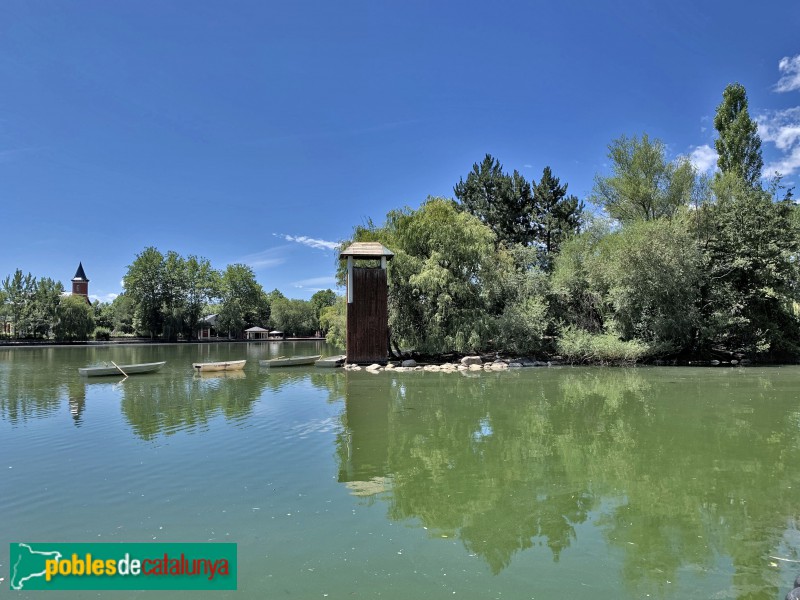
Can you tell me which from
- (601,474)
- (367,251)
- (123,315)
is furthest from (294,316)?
(601,474)

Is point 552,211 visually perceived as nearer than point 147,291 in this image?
Yes

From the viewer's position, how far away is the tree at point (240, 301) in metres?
76.7

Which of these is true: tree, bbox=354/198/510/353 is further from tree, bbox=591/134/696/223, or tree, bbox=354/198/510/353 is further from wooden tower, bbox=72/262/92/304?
wooden tower, bbox=72/262/92/304

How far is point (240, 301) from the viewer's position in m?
79.6

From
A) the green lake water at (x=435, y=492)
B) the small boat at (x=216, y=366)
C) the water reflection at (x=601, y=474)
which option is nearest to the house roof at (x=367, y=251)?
the small boat at (x=216, y=366)

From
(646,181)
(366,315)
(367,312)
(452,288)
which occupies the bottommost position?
(366,315)

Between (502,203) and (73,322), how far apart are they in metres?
52.1

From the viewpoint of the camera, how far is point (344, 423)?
459 inches

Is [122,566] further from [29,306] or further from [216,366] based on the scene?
[29,306]

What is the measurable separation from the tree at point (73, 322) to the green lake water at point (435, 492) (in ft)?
173

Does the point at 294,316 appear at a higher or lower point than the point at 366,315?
higher

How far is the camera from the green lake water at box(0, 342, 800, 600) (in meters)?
4.56

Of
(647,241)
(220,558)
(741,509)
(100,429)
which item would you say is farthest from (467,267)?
(220,558)

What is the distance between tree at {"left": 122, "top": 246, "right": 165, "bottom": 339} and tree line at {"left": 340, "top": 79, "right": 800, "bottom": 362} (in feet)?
156
